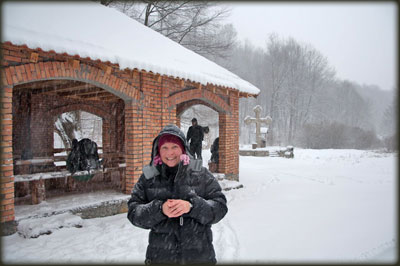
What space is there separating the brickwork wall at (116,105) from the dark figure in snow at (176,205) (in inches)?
125

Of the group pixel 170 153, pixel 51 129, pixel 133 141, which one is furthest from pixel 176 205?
pixel 51 129

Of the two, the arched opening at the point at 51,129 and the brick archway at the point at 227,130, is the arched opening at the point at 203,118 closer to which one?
the brick archway at the point at 227,130

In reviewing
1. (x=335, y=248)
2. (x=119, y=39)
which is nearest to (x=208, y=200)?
(x=335, y=248)

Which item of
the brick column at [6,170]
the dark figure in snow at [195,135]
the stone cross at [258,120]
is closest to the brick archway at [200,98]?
the dark figure in snow at [195,135]

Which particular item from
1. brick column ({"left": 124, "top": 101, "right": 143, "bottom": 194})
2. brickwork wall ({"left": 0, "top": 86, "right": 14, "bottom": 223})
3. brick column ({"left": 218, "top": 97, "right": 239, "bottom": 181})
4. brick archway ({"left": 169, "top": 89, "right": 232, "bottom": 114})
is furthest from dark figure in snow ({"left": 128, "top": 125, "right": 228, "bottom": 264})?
brick column ({"left": 218, "top": 97, "right": 239, "bottom": 181})

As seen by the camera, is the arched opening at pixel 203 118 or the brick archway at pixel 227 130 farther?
the arched opening at pixel 203 118

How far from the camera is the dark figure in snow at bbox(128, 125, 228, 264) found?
6.06 ft

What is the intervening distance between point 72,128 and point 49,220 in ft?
39.5

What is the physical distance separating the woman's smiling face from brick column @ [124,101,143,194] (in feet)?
12.7

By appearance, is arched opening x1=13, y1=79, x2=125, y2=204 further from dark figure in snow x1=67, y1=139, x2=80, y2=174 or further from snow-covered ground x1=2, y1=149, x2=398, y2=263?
snow-covered ground x1=2, y1=149, x2=398, y2=263

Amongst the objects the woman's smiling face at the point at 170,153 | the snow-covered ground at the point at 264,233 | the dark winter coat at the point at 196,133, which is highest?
the dark winter coat at the point at 196,133

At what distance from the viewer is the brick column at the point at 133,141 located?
5.70m

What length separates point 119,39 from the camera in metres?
5.51

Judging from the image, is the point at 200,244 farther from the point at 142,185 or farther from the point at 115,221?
the point at 115,221
